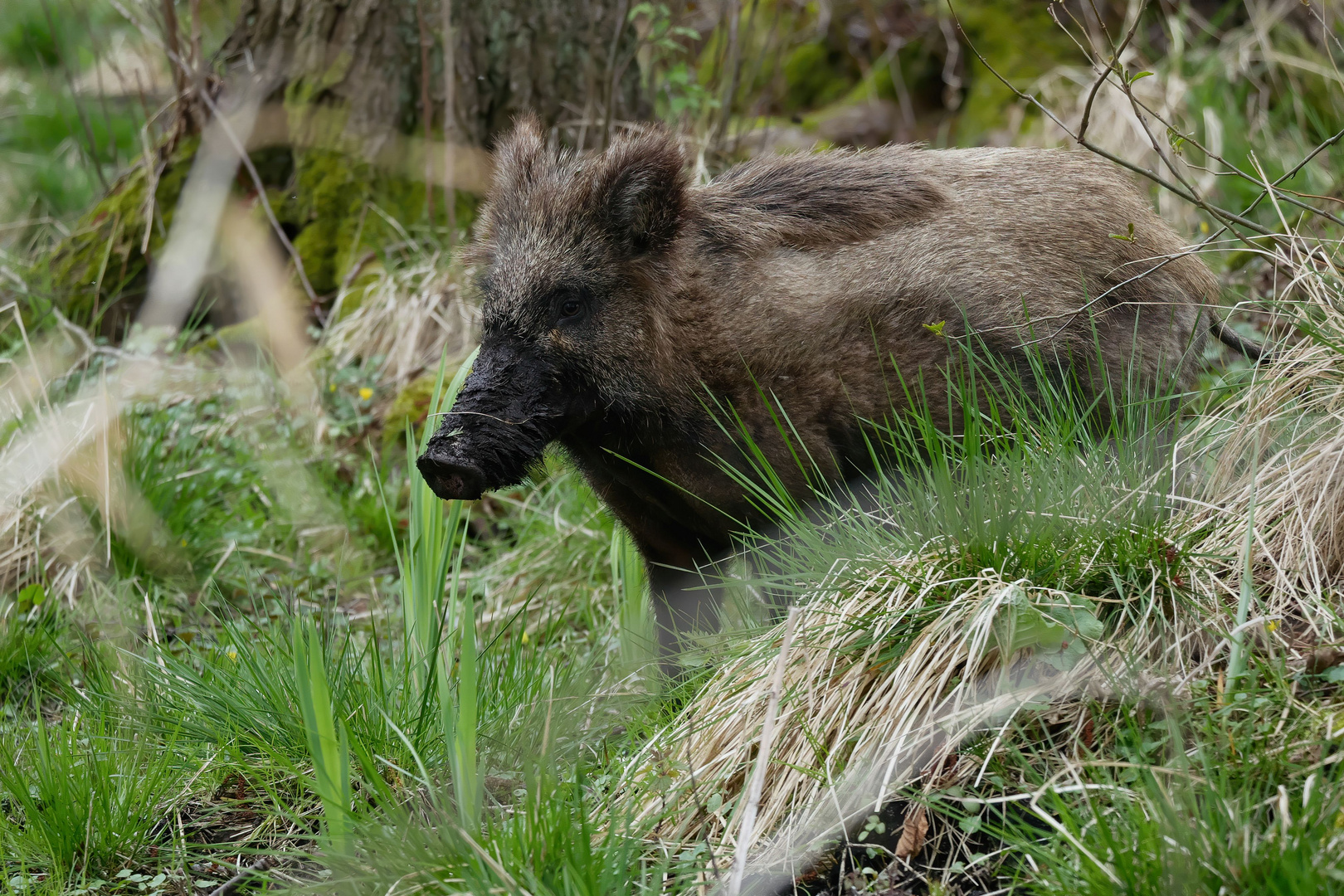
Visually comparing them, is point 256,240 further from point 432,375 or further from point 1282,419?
point 1282,419

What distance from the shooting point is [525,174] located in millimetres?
3828

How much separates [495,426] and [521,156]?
104 cm

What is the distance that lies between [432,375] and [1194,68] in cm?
518

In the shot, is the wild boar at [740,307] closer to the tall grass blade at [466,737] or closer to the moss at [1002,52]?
the tall grass blade at [466,737]

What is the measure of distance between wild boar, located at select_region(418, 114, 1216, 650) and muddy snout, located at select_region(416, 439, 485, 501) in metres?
0.17

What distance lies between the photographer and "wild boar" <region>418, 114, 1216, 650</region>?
3584 millimetres

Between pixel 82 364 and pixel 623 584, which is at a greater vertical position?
pixel 82 364

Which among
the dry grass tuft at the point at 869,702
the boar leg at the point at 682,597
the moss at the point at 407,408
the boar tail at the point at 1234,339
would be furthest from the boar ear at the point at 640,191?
the moss at the point at 407,408

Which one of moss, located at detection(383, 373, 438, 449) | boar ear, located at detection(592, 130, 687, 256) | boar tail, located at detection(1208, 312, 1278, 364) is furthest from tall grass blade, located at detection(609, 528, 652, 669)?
boar tail, located at detection(1208, 312, 1278, 364)

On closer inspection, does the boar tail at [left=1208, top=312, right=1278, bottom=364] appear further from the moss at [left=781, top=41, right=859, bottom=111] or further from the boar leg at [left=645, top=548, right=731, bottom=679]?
the moss at [left=781, top=41, right=859, bottom=111]

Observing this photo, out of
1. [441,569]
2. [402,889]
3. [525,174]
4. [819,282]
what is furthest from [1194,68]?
[402,889]

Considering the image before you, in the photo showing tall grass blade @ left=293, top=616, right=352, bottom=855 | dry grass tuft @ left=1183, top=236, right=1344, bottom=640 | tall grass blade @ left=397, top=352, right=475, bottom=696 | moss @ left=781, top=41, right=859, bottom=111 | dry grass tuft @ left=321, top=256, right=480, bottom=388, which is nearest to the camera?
tall grass blade @ left=293, top=616, right=352, bottom=855

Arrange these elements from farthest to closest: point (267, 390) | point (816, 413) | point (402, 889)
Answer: point (267, 390) → point (816, 413) → point (402, 889)

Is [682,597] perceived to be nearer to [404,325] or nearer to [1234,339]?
[1234,339]
